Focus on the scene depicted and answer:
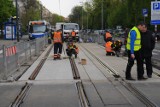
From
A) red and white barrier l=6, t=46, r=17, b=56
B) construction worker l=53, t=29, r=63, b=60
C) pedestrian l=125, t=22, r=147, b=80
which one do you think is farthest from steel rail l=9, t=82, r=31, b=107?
construction worker l=53, t=29, r=63, b=60

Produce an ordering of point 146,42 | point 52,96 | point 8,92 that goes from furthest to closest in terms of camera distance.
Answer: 1. point 146,42
2. point 8,92
3. point 52,96

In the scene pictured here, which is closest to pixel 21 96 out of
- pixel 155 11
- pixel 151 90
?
pixel 151 90

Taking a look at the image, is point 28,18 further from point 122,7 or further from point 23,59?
point 23,59

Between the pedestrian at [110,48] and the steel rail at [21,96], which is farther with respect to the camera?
the pedestrian at [110,48]

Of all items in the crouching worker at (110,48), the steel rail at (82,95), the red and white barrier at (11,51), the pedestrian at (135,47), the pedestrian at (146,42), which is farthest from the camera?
the crouching worker at (110,48)

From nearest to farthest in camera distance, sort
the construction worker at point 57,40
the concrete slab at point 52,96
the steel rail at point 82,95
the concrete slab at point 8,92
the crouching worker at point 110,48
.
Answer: the steel rail at point 82,95 < the concrete slab at point 52,96 < the concrete slab at point 8,92 < the construction worker at point 57,40 < the crouching worker at point 110,48

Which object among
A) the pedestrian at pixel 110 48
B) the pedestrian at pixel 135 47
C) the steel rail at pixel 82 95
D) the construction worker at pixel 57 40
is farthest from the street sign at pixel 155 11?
the steel rail at pixel 82 95

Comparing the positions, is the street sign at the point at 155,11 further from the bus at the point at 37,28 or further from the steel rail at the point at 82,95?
the bus at the point at 37,28

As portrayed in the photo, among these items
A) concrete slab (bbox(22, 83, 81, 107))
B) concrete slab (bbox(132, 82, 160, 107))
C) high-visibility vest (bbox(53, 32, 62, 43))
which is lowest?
concrete slab (bbox(22, 83, 81, 107))

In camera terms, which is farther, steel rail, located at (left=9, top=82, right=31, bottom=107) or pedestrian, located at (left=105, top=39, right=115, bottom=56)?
pedestrian, located at (left=105, top=39, right=115, bottom=56)

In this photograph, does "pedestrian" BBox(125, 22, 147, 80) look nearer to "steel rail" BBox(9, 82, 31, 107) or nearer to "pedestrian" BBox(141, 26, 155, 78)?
"pedestrian" BBox(141, 26, 155, 78)

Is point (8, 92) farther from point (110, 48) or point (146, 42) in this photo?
point (110, 48)

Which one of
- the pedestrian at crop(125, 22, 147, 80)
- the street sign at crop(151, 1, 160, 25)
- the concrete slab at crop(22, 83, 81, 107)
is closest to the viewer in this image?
the concrete slab at crop(22, 83, 81, 107)

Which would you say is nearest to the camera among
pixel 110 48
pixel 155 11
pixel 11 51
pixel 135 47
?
pixel 135 47
